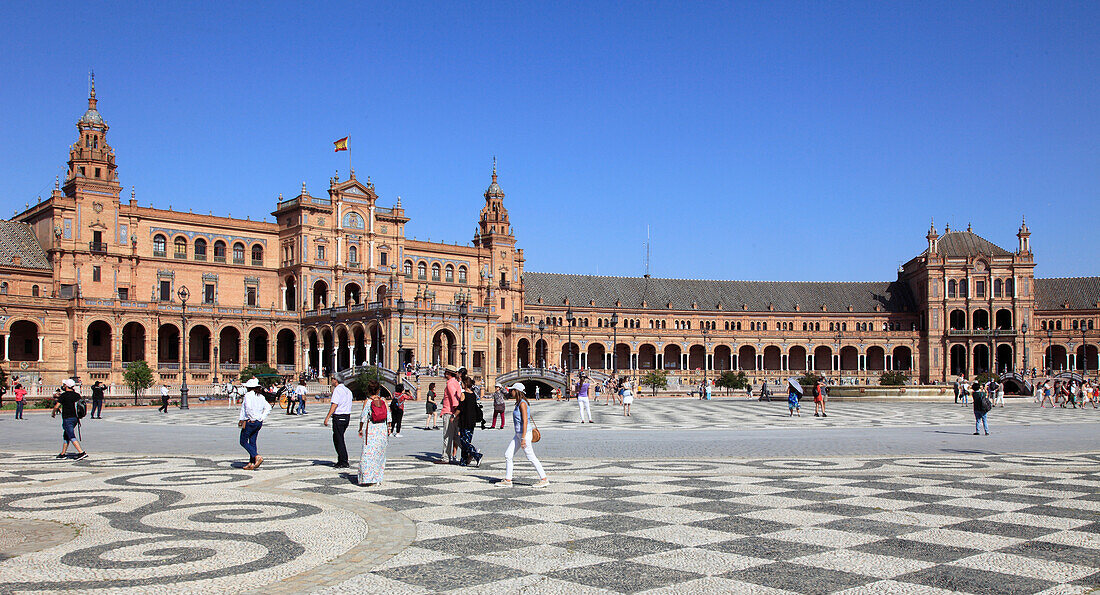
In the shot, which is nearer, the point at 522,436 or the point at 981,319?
the point at 522,436

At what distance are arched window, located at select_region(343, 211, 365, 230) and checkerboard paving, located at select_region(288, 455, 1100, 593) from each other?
69804 mm

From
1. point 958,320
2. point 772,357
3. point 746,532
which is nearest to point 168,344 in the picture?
point 772,357

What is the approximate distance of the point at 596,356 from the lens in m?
110

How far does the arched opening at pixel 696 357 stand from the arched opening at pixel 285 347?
4973 centimetres

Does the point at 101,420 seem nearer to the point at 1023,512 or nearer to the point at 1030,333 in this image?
the point at 1023,512

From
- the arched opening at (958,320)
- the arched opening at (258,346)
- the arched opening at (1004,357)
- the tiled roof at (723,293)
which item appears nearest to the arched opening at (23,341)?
the arched opening at (258,346)

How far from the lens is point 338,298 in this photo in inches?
3221

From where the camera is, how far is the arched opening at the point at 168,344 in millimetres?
75750

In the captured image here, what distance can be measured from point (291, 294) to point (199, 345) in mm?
9288

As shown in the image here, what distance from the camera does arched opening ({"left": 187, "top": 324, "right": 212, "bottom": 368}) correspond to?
77875 millimetres

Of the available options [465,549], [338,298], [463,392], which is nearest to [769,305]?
[338,298]

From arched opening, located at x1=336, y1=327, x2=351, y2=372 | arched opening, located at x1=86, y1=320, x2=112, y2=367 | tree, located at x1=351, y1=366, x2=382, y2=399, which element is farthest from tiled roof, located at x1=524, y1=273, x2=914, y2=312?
tree, located at x1=351, y1=366, x2=382, y2=399

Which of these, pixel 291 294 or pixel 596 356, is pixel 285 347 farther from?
pixel 596 356

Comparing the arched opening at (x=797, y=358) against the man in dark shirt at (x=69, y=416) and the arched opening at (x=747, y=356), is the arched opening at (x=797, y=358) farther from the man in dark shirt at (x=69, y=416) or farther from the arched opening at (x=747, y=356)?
the man in dark shirt at (x=69, y=416)
